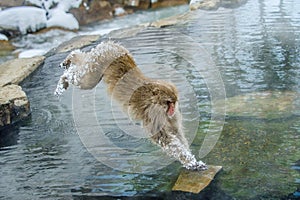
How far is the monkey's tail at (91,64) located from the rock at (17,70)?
1.53 meters

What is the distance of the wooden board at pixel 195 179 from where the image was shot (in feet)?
9.24

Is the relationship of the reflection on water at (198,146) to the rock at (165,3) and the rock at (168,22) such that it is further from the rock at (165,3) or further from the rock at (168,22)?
the rock at (165,3)

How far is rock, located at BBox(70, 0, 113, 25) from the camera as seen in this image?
1092 cm

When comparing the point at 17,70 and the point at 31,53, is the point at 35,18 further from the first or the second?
the point at 17,70

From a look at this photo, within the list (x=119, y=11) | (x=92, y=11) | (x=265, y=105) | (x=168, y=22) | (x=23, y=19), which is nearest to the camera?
(x=265, y=105)

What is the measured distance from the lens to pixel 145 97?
287 cm

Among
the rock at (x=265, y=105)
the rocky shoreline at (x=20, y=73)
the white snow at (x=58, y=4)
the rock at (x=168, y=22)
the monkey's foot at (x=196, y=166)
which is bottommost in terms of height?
the monkey's foot at (x=196, y=166)

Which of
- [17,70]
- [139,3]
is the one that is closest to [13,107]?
[17,70]

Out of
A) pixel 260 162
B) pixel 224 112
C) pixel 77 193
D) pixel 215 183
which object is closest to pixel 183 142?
pixel 215 183

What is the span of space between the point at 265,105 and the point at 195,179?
1.47m

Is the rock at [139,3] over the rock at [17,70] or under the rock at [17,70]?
over

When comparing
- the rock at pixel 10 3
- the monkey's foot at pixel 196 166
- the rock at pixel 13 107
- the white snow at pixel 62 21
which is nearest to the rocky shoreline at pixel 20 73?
the rock at pixel 13 107

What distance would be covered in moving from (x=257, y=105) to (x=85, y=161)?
172cm

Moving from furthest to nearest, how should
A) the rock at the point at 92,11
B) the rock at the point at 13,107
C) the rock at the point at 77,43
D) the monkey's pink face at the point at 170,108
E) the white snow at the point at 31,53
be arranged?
the rock at the point at 92,11
the white snow at the point at 31,53
the rock at the point at 77,43
the rock at the point at 13,107
the monkey's pink face at the point at 170,108
